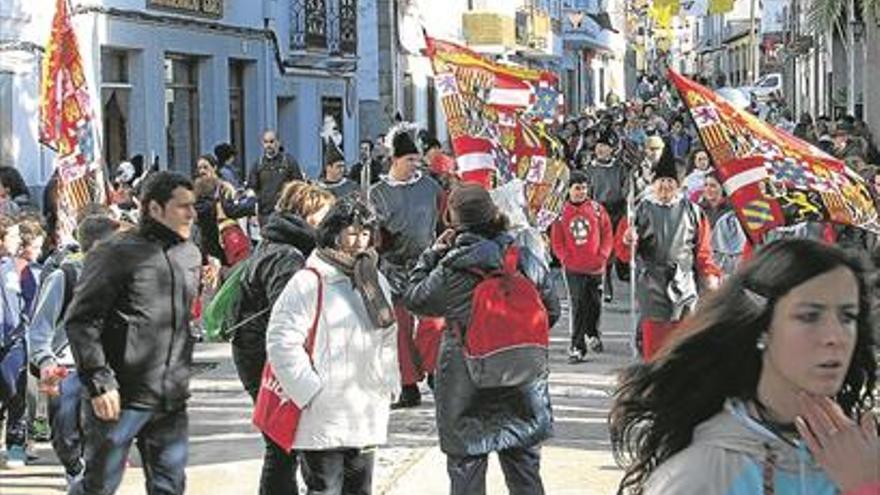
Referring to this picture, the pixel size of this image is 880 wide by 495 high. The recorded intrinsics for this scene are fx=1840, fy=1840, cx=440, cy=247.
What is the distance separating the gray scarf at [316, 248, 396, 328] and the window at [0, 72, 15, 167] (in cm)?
1430

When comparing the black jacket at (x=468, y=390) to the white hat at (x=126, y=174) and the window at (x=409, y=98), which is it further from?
the window at (x=409, y=98)

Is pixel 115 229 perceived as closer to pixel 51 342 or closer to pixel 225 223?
pixel 51 342

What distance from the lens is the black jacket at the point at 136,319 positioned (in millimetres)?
6547

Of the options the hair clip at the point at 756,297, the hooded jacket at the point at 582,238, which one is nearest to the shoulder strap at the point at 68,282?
the hair clip at the point at 756,297

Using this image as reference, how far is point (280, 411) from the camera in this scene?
6789 millimetres

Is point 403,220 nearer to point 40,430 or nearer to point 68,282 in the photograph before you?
point 40,430

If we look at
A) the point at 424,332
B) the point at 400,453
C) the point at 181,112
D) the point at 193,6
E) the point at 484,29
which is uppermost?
the point at 484,29

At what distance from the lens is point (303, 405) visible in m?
6.71

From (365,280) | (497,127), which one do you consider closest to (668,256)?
(497,127)

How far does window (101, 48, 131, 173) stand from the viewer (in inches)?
919

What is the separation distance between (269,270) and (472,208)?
1.15 metres

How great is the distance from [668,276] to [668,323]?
0.29 metres

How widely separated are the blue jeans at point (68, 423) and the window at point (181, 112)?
1701 centimetres

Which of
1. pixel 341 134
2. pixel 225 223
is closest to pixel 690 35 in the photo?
pixel 341 134
